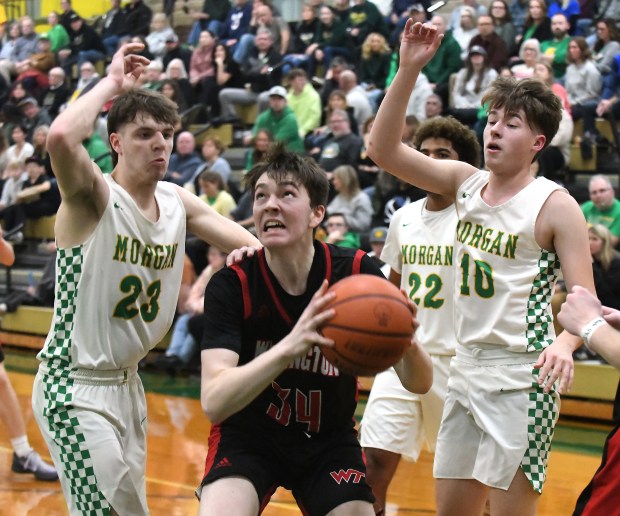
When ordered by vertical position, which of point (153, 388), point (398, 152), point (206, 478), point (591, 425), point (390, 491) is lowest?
point (153, 388)

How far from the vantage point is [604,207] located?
8992 millimetres

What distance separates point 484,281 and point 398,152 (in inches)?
24.7

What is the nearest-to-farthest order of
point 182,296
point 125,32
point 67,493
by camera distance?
point 67,493 → point 182,296 → point 125,32

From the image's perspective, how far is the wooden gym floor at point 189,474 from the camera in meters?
6.20

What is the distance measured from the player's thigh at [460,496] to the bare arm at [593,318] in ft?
4.36

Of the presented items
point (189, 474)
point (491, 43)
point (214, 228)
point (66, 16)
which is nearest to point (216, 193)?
point (491, 43)

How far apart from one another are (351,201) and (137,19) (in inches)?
345

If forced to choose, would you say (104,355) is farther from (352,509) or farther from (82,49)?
(82,49)

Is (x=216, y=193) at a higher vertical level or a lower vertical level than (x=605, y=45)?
lower

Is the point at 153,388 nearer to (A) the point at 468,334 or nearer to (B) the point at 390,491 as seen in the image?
(B) the point at 390,491

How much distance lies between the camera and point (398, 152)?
4352 millimetres

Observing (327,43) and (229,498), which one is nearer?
(229,498)

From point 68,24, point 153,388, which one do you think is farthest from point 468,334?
point 68,24

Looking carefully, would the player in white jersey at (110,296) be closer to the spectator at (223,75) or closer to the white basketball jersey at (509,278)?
the white basketball jersey at (509,278)
